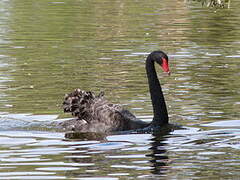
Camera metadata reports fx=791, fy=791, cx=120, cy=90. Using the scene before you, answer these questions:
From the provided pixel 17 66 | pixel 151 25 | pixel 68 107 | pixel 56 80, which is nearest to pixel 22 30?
pixel 151 25

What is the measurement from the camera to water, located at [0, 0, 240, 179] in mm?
8914

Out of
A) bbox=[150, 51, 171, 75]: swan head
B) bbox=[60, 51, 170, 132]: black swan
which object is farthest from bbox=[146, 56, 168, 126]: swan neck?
bbox=[150, 51, 171, 75]: swan head

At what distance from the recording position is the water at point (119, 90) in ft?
29.2

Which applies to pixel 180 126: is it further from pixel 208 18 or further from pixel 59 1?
pixel 59 1

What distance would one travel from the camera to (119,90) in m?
14.3

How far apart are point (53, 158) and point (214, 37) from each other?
14970 mm

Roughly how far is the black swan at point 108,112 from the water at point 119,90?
0.22 m

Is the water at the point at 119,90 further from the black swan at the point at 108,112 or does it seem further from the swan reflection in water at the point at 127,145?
the black swan at the point at 108,112

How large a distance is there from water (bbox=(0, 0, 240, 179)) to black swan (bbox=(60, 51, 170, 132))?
0.22 m

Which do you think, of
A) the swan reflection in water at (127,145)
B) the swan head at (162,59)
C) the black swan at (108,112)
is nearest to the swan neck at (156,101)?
the black swan at (108,112)

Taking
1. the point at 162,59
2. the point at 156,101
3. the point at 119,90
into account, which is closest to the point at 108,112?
the point at 156,101

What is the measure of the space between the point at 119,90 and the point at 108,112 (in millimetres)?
3237

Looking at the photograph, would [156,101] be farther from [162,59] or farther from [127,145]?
[127,145]

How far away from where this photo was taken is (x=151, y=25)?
27359mm
